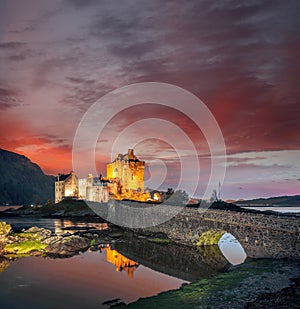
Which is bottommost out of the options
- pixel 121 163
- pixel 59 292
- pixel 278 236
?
pixel 59 292

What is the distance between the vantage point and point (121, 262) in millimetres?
34531

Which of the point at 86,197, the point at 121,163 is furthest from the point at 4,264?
the point at 121,163

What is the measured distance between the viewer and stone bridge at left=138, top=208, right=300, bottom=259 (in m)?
26.5

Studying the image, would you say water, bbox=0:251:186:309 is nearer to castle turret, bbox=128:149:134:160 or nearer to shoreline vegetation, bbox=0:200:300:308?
shoreline vegetation, bbox=0:200:300:308

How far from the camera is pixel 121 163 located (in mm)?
125625

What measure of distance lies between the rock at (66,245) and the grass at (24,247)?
1043 mm

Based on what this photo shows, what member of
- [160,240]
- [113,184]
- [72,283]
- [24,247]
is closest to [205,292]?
[72,283]

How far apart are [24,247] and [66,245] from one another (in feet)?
16.4

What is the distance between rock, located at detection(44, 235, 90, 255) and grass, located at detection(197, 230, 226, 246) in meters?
15.0

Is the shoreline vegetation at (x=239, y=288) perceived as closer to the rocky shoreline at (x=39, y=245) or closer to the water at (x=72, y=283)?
the rocky shoreline at (x=39, y=245)

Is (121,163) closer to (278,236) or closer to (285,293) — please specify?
(278,236)

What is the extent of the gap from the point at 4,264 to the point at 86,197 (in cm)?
8349

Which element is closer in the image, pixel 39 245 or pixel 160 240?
pixel 39 245

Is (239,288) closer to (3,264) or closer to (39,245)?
(3,264)
